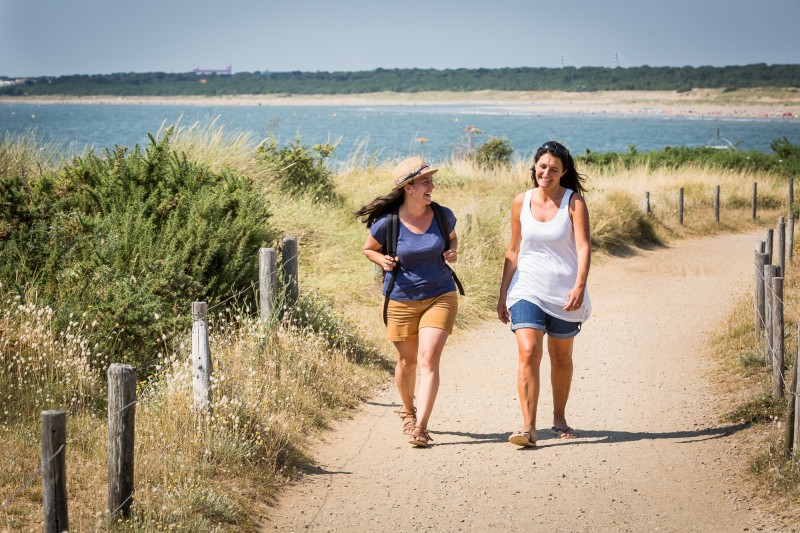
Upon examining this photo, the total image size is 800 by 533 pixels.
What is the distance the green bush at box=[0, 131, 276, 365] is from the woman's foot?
3.35 meters

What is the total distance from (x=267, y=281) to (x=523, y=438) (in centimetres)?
305

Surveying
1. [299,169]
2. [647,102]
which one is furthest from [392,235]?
[647,102]

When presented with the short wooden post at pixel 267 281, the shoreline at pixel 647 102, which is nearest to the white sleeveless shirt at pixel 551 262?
the short wooden post at pixel 267 281

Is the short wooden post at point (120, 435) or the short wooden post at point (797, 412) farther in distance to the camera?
the short wooden post at point (797, 412)

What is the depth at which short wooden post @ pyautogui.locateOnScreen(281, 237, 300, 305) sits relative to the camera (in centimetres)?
960

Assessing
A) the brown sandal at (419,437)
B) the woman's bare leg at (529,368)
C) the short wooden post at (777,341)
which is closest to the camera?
the woman's bare leg at (529,368)

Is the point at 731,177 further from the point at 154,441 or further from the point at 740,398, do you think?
the point at 154,441

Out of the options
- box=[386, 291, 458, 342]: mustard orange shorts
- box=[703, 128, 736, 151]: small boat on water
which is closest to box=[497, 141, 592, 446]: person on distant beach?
box=[386, 291, 458, 342]: mustard orange shorts

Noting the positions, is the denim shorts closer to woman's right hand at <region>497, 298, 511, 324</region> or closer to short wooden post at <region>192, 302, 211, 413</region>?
woman's right hand at <region>497, 298, 511, 324</region>

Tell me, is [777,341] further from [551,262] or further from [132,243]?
[132,243]

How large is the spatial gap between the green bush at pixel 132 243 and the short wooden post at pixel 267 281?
709mm

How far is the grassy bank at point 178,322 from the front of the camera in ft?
20.4

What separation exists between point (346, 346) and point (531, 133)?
94469 mm

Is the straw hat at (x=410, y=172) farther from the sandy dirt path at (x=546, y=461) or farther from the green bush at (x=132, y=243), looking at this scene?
the green bush at (x=132, y=243)
